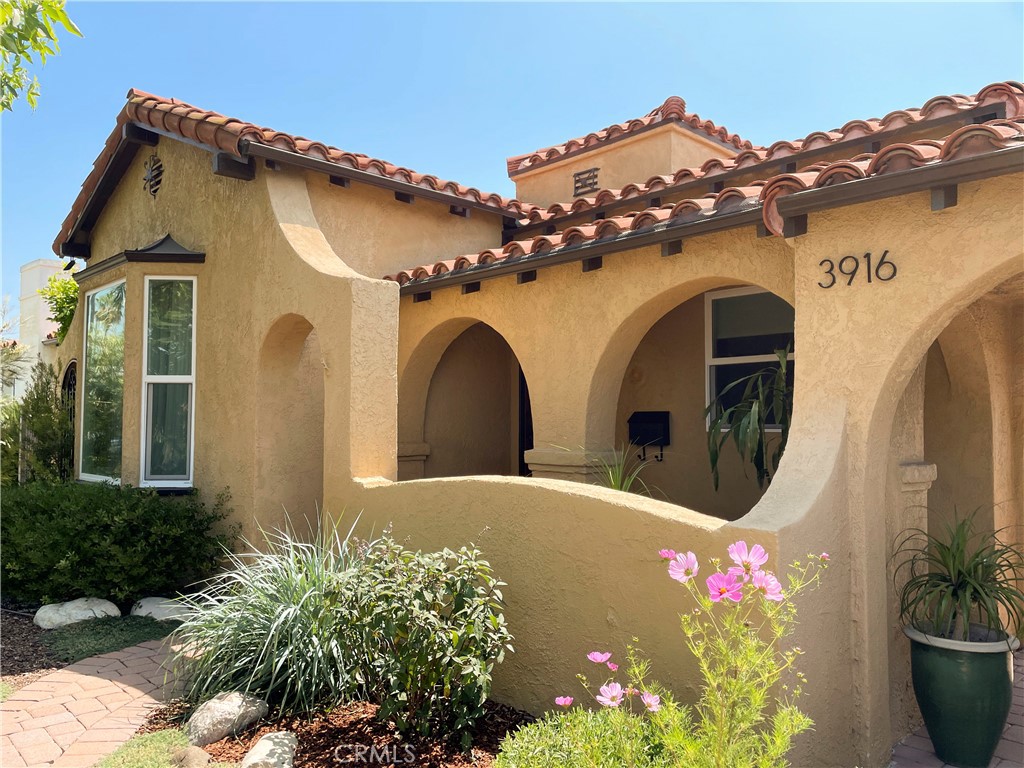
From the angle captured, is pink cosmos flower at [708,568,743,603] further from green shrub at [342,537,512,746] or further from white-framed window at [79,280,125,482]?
white-framed window at [79,280,125,482]

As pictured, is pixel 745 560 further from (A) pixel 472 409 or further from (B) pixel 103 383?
(B) pixel 103 383

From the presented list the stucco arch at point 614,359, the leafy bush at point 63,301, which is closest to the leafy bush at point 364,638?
the stucco arch at point 614,359

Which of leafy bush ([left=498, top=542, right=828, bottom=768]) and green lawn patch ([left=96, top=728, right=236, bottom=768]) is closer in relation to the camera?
leafy bush ([left=498, top=542, right=828, bottom=768])

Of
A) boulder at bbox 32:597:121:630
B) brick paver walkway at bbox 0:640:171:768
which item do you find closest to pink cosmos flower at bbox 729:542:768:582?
brick paver walkway at bbox 0:640:171:768

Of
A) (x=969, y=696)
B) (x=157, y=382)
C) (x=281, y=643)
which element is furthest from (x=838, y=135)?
(x=157, y=382)

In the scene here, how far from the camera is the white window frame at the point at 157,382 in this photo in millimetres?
8875

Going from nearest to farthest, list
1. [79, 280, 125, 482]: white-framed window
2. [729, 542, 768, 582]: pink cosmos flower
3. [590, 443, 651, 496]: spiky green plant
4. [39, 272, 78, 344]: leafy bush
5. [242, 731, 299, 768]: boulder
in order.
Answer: [729, 542, 768, 582]: pink cosmos flower < [242, 731, 299, 768]: boulder < [590, 443, 651, 496]: spiky green plant < [79, 280, 125, 482]: white-framed window < [39, 272, 78, 344]: leafy bush

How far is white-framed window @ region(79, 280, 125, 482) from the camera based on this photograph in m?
9.67

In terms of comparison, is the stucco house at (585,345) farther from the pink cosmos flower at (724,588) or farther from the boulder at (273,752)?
the boulder at (273,752)

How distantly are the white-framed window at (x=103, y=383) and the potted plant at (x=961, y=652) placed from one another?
8984 mm

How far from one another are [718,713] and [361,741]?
2.43 metres

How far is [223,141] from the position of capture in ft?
26.0

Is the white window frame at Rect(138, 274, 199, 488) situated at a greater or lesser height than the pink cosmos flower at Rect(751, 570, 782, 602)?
greater

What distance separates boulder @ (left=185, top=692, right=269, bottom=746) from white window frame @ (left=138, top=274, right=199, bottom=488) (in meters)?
4.60
